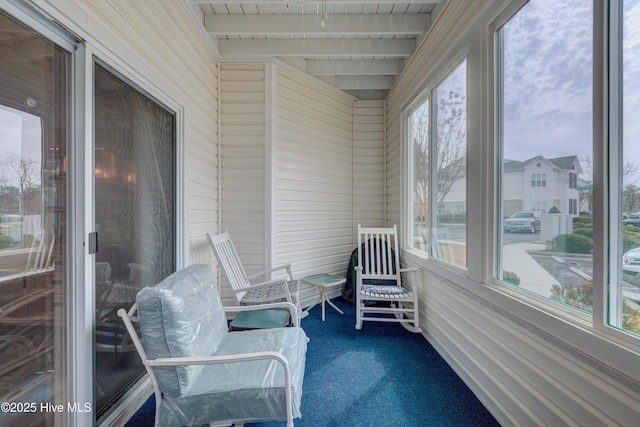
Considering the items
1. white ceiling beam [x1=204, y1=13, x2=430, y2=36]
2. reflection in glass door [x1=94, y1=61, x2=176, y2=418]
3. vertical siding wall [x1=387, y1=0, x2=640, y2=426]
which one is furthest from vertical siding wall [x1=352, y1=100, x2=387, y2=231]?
reflection in glass door [x1=94, y1=61, x2=176, y2=418]

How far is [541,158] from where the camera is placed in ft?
4.79

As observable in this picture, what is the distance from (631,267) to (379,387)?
163 cm

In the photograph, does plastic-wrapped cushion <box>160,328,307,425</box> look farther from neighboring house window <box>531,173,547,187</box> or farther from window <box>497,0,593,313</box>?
neighboring house window <box>531,173,547,187</box>

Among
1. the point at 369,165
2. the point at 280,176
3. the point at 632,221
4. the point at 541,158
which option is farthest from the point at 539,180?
the point at 369,165

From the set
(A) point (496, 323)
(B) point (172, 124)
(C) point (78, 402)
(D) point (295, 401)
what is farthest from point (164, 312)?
(A) point (496, 323)

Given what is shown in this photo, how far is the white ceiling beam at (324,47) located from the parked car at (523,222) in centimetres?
233

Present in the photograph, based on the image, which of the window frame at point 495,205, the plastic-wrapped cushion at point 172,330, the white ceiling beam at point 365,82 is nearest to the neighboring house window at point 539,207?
the window frame at point 495,205

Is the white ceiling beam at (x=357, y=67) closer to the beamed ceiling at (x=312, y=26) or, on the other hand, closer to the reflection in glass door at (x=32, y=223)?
the beamed ceiling at (x=312, y=26)

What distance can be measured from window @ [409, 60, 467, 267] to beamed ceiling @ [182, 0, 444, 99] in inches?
29.7

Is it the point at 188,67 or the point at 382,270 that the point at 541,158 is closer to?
the point at 382,270

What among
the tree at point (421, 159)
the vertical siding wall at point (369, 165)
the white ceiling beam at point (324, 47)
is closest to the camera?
the tree at point (421, 159)

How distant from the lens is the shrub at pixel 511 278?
1634mm

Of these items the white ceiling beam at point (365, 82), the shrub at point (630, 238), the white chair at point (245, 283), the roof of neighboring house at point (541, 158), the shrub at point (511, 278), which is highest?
the white ceiling beam at point (365, 82)

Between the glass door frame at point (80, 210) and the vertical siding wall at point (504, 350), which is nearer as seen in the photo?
the vertical siding wall at point (504, 350)
